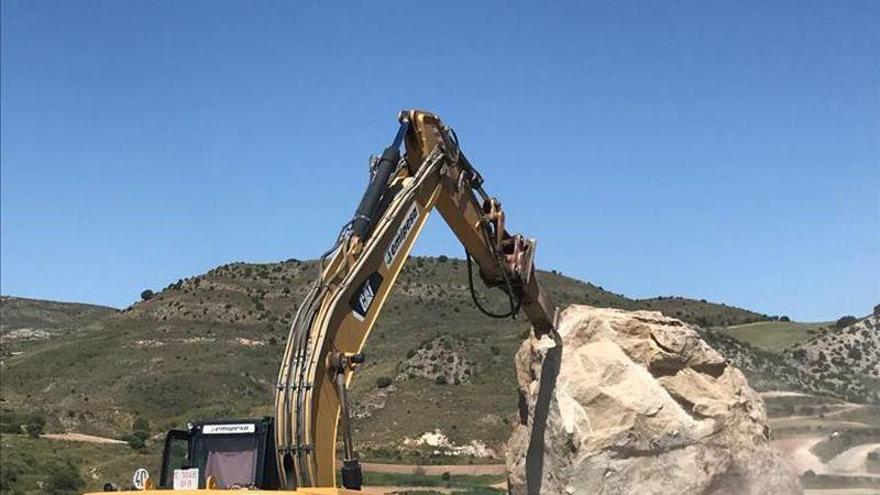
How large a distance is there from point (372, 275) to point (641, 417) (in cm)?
647

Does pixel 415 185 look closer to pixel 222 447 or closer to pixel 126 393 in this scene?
pixel 222 447

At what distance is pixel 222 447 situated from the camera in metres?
11.1

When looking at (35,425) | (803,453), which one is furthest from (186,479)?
(35,425)

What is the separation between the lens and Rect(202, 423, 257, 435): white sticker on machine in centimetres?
1088

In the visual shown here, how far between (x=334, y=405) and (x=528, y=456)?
8402mm

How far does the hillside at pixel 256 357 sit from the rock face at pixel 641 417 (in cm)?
4003

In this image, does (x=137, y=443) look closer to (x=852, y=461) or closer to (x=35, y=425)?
(x=35, y=425)

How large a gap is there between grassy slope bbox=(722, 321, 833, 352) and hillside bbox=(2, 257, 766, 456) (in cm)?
1620

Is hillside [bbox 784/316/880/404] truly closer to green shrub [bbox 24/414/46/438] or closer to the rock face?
the rock face

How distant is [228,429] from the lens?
11.1m

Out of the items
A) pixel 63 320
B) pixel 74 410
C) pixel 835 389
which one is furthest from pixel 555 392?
pixel 63 320

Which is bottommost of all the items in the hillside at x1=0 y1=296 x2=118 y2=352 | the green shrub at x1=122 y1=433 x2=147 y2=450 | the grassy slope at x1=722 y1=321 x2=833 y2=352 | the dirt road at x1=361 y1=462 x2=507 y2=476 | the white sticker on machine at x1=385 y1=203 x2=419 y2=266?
the dirt road at x1=361 y1=462 x2=507 y2=476

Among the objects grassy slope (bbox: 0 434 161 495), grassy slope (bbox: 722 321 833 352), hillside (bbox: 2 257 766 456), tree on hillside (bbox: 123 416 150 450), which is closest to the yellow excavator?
grassy slope (bbox: 0 434 161 495)

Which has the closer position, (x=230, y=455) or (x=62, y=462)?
(x=230, y=455)
